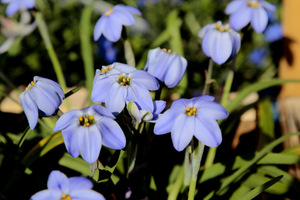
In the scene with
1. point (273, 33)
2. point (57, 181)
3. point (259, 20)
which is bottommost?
point (273, 33)

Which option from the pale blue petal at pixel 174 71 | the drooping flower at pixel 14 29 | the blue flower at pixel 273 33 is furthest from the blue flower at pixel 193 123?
the blue flower at pixel 273 33

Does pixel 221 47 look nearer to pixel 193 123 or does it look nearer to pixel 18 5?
pixel 193 123

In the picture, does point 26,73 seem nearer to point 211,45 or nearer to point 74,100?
point 74,100

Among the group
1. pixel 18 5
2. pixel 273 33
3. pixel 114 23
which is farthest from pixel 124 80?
pixel 273 33

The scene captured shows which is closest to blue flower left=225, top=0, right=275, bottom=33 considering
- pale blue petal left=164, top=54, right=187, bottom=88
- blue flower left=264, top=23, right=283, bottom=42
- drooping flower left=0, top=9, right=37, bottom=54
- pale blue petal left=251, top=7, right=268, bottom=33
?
pale blue petal left=251, top=7, right=268, bottom=33

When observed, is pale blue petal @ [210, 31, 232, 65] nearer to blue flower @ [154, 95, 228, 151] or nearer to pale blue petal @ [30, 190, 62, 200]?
blue flower @ [154, 95, 228, 151]

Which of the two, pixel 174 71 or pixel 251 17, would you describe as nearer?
pixel 174 71
